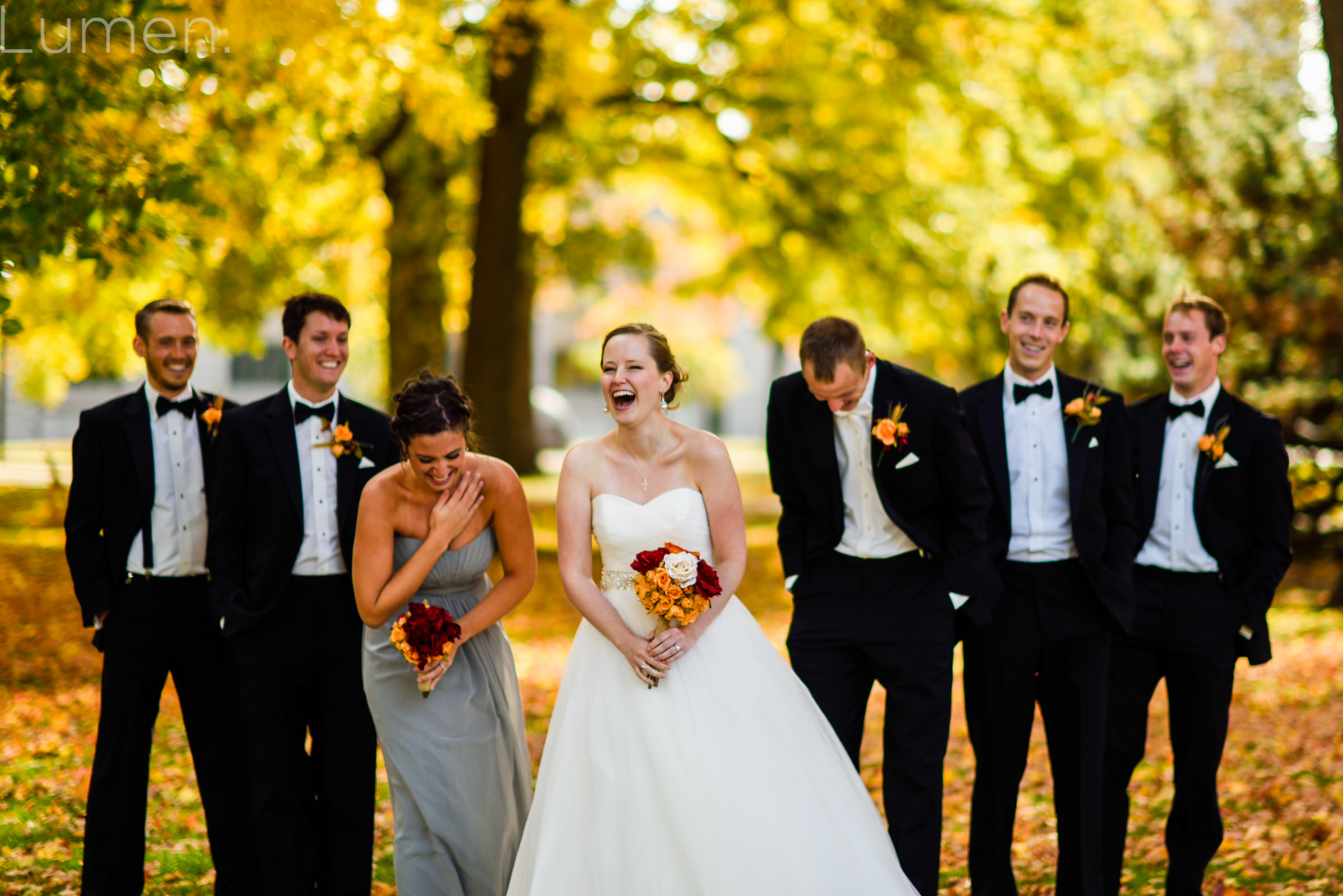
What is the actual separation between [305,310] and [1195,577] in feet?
13.4

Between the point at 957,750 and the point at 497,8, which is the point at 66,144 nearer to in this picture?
the point at 957,750

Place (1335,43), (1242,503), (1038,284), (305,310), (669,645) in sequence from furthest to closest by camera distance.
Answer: (1335,43) → (1242,503) → (1038,284) → (305,310) → (669,645)

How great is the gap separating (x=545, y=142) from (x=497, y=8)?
22.6 feet

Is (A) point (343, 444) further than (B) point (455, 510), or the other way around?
(A) point (343, 444)

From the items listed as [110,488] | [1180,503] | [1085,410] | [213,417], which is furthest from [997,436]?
[110,488]

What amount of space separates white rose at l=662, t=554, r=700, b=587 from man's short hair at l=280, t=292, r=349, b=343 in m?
1.78

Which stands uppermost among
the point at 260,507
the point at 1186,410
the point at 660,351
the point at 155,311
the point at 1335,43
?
the point at 1335,43

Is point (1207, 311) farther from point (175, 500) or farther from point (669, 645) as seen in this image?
point (175, 500)

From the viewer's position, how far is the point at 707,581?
446cm

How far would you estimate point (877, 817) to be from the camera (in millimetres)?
4684

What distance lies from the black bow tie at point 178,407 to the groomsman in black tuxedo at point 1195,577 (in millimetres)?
4271

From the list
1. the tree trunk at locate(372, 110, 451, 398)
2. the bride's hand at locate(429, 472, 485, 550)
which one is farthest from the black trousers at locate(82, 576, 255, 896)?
the tree trunk at locate(372, 110, 451, 398)

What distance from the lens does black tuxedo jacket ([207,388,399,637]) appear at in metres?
4.79

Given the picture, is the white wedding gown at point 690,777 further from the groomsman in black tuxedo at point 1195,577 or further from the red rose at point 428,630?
the groomsman in black tuxedo at point 1195,577
